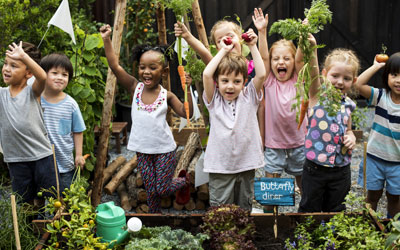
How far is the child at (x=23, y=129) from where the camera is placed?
3143mm

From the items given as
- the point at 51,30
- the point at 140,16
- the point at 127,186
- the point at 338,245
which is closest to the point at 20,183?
the point at 127,186

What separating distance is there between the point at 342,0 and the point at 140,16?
336cm

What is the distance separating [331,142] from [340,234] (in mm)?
805

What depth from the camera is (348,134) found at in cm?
311

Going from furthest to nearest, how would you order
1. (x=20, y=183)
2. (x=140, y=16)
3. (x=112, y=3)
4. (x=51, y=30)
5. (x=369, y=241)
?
(x=112, y=3) → (x=140, y=16) → (x=51, y=30) → (x=20, y=183) → (x=369, y=241)

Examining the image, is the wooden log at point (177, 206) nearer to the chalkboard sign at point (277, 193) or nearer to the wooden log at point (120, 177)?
the wooden log at point (120, 177)

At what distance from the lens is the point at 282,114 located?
11.4ft

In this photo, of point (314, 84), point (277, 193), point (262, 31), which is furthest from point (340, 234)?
point (262, 31)

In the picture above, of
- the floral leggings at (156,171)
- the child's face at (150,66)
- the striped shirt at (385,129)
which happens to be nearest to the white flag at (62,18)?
the child's face at (150,66)

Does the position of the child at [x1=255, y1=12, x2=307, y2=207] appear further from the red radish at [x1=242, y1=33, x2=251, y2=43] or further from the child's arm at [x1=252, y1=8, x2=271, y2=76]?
the red radish at [x1=242, y1=33, x2=251, y2=43]

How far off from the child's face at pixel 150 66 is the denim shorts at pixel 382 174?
1728 mm

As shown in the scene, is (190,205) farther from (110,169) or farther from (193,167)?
(110,169)

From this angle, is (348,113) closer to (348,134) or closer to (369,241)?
(348,134)

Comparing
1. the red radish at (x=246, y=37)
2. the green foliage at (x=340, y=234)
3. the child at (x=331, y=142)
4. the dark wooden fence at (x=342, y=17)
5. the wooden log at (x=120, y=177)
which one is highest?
the dark wooden fence at (x=342, y=17)
